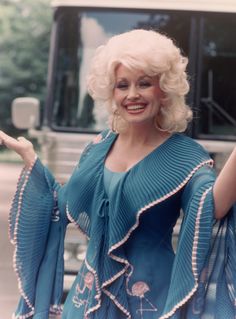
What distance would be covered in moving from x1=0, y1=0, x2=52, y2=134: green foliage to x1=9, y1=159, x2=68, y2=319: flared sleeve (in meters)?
24.5

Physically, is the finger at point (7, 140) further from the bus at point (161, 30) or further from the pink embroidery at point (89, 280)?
the bus at point (161, 30)

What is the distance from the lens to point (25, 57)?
2739 centimetres

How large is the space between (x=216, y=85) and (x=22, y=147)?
288cm

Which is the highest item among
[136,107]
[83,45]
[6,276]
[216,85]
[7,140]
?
[136,107]

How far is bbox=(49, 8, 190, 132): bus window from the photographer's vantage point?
542cm

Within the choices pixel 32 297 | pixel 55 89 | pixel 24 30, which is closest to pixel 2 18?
pixel 24 30

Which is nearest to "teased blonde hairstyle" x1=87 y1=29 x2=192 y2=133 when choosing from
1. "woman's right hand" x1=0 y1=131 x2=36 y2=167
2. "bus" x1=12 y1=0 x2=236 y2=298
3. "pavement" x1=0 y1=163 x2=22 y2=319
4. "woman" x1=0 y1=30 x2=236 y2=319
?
"woman" x1=0 y1=30 x2=236 y2=319

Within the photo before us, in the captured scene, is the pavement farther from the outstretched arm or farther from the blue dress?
the outstretched arm

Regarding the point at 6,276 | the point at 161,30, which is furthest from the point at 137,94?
the point at 6,276

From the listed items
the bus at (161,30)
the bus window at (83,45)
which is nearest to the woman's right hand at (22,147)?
the bus at (161,30)

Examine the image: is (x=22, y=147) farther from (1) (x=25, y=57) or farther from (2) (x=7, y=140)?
(1) (x=25, y=57)

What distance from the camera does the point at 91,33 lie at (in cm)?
545

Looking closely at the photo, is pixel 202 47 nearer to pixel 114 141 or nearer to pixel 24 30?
pixel 114 141

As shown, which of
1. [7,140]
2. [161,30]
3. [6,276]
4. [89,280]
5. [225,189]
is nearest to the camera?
[225,189]
